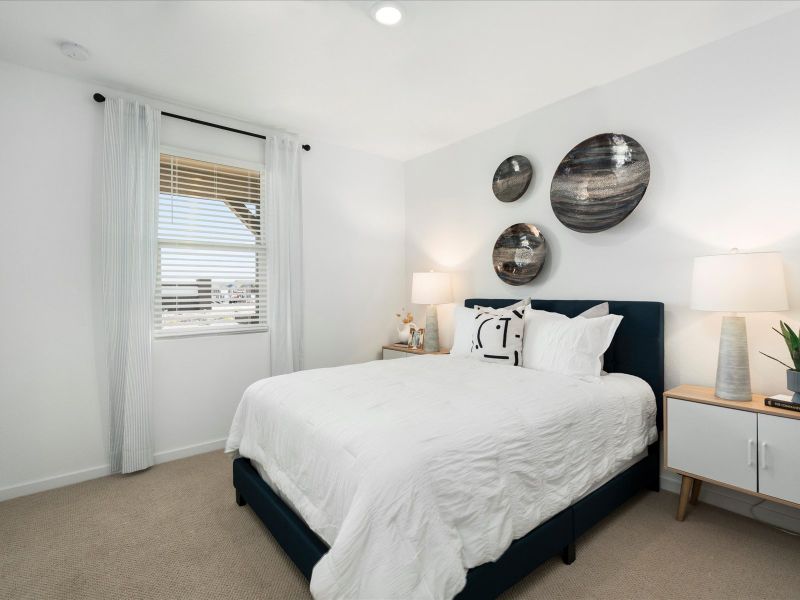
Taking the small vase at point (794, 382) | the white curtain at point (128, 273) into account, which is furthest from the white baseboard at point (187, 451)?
the small vase at point (794, 382)

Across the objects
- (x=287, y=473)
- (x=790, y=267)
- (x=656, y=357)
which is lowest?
(x=287, y=473)

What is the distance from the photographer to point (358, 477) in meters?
1.30

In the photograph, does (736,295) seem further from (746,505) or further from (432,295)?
(432,295)

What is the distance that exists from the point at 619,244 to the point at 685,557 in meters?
1.82

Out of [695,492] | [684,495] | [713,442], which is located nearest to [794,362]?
[713,442]

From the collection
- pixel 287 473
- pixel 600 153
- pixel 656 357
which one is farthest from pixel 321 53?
pixel 656 357

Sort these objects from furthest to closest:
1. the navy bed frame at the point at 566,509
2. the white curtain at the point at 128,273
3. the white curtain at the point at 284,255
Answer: the white curtain at the point at 284,255 < the white curtain at the point at 128,273 < the navy bed frame at the point at 566,509

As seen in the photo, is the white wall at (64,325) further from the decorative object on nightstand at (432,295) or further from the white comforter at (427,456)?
the decorative object on nightstand at (432,295)

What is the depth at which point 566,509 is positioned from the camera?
1.75 metres

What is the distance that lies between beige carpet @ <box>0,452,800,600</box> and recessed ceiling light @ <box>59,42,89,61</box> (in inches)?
106

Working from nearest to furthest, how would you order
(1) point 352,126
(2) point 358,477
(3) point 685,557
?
(2) point 358,477 → (3) point 685,557 → (1) point 352,126

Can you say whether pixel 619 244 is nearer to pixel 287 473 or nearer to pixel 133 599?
pixel 287 473

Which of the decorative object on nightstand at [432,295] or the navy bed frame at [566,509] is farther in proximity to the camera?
the decorative object on nightstand at [432,295]

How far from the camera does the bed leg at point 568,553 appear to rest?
179 cm
